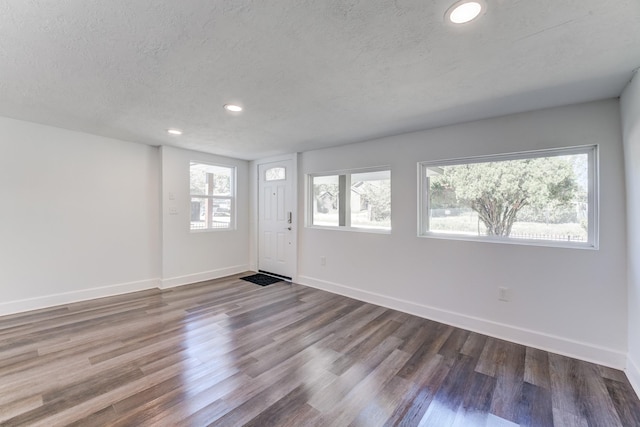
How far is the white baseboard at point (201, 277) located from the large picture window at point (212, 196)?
0.78 m

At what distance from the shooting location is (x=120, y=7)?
4.27ft

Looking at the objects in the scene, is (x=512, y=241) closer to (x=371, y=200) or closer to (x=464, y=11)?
(x=371, y=200)

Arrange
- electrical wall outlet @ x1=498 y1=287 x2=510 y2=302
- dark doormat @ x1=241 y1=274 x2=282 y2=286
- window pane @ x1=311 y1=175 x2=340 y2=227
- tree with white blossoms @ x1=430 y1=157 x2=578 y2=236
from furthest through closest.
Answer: dark doormat @ x1=241 y1=274 x2=282 y2=286, window pane @ x1=311 y1=175 x2=340 y2=227, electrical wall outlet @ x1=498 y1=287 x2=510 y2=302, tree with white blossoms @ x1=430 y1=157 x2=578 y2=236

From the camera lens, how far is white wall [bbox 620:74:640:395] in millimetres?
1882

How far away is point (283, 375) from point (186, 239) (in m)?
3.26

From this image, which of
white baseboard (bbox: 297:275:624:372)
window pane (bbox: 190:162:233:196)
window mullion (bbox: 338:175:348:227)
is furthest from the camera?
window pane (bbox: 190:162:233:196)

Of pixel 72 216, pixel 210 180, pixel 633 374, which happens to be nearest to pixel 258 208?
pixel 210 180

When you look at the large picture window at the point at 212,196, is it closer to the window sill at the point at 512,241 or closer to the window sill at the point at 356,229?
the window sill at the point at 356,229

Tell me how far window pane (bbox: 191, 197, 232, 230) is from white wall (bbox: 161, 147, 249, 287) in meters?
0.14

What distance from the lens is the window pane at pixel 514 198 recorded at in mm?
2422

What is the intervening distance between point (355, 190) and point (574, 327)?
2.71m

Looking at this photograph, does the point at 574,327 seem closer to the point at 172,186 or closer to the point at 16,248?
the point at 172,186

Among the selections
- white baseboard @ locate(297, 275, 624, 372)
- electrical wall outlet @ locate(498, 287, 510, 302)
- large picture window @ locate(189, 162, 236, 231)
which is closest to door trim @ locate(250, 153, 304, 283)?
large picture window @ locate(189, 162, 236, 231)

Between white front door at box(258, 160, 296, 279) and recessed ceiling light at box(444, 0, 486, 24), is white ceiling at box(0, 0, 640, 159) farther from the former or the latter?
white front door at box(258, 160, 296, 279)
